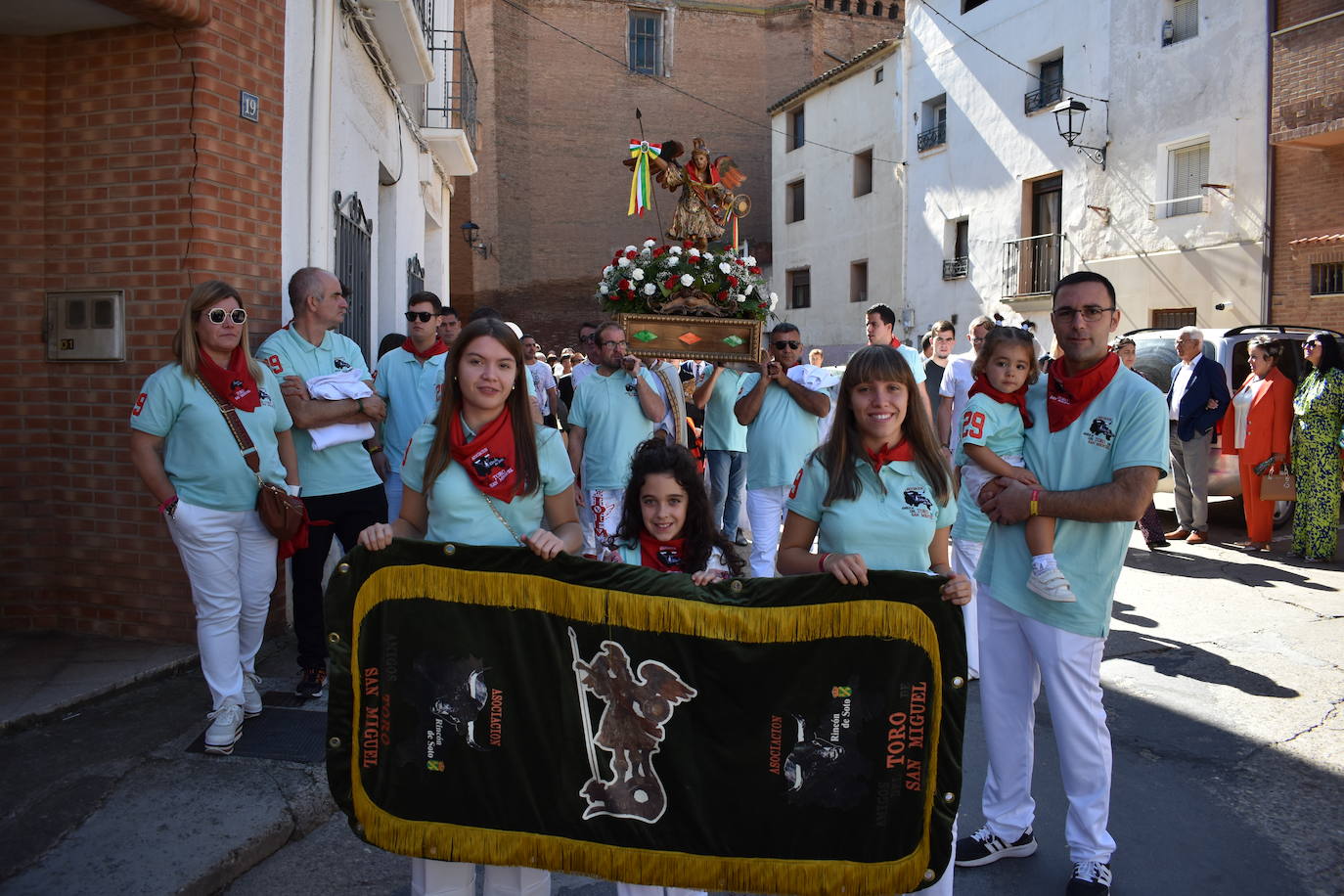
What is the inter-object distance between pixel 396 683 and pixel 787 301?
30.1 metres

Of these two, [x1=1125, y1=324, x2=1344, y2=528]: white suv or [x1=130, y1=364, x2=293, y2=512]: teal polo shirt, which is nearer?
[x1=130, y1=364, x2=293, y2=512]: teal polo shirt

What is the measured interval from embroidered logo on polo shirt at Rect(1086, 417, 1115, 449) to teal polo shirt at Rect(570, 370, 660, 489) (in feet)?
10.8

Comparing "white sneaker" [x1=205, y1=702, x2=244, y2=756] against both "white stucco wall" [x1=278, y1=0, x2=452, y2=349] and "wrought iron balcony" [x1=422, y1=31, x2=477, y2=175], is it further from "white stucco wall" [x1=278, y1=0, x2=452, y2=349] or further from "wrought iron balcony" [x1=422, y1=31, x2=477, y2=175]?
"wrought iron balcony" [x1=422, y1=31, x2=477, y2=175]

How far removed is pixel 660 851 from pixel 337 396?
3207 mm

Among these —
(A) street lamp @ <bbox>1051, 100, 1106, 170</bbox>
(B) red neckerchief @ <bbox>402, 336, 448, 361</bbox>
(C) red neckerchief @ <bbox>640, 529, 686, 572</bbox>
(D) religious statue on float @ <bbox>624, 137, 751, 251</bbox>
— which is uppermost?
(A) street lamp @ <bbox>1051, 100, 1106, 170</bbox>

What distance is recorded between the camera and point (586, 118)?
108ft

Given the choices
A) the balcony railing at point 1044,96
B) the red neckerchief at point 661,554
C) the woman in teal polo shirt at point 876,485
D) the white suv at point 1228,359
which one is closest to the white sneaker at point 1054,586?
the woman in teal polo shirt at point 876,485

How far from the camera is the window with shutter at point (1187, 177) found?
17703 mm

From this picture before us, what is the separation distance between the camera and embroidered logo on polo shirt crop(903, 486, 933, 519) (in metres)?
3.38

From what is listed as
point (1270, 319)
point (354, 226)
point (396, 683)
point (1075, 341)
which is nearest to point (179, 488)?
point (396, 683)

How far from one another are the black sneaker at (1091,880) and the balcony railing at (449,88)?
11956 millimetres

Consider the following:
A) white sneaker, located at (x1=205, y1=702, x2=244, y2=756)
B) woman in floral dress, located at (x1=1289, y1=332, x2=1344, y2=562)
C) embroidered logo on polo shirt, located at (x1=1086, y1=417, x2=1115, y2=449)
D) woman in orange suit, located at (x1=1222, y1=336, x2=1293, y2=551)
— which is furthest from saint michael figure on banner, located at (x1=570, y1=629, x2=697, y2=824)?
woman in orange suit, located at (x1=1222, y1=336, x2=1293, y2=551)

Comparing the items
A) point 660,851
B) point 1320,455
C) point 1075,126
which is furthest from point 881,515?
point 1075,126

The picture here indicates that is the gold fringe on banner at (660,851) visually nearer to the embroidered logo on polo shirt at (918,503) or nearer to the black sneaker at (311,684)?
the embroidered logo on polo shirt at (918,503)
